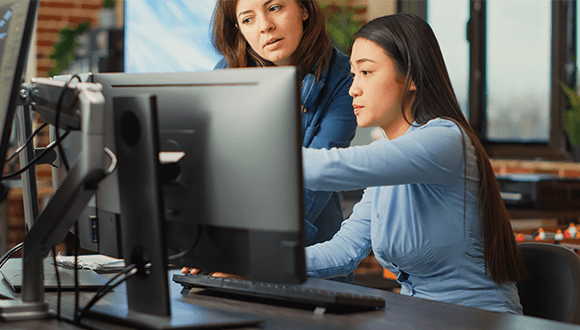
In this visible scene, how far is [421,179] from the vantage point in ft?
3.83

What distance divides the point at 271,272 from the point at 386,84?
601mm

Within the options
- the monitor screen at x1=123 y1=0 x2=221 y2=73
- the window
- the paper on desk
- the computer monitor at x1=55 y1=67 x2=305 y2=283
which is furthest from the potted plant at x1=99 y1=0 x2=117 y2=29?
the computer monitor at x1=55 y1=67 x2=305 y2=283

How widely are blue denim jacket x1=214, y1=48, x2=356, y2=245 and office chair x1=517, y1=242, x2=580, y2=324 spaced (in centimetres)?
49

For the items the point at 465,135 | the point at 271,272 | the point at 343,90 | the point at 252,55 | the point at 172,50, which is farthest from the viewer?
the point at 172,50

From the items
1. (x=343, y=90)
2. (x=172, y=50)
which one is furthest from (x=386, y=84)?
(x=172, y=50)

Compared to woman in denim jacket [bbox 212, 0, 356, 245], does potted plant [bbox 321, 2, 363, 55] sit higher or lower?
higher

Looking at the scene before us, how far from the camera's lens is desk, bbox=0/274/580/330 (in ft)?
3.13

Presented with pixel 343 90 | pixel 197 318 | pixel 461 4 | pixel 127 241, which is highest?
pixel 461 4

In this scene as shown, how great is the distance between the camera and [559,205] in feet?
8.59

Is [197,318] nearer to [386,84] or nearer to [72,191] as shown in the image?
[72,191]

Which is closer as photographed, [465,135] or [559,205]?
[465,135]

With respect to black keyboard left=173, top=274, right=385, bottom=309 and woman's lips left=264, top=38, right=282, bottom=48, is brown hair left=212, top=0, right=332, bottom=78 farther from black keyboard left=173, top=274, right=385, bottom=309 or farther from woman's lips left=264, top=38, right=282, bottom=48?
black keyboard left=173, top=274, right=385, bottom=309

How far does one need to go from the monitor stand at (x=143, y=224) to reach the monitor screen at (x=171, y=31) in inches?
87.1

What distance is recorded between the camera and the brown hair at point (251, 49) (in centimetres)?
166
